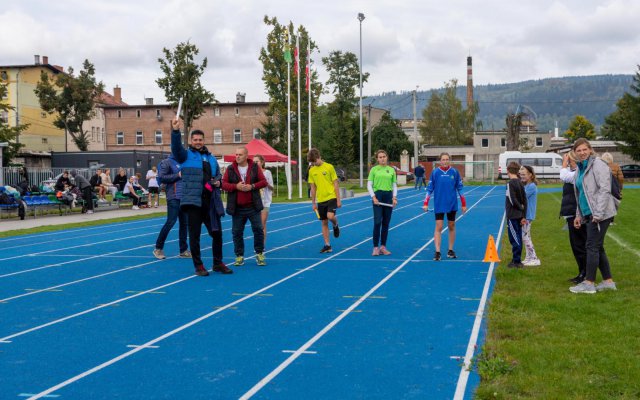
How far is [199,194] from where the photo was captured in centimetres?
1003

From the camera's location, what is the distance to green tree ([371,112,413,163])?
3226 inches

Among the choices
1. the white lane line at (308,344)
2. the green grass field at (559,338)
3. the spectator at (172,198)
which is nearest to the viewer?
the green grass field at (559,338)

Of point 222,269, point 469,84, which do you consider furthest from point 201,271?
point 469,84

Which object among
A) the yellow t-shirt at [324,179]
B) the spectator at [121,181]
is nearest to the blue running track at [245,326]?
the yellow t-shirt at [324,179]

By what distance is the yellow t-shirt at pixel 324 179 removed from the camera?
12.9 m

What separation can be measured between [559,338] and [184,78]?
46.8 meters

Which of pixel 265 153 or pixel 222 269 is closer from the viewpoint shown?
pixel 222 269

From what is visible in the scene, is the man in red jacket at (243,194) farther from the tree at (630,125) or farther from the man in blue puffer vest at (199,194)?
the tree at (630,125)

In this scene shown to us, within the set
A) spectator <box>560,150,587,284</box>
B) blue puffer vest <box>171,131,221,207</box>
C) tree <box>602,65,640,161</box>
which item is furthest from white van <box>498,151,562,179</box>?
blue puffer vest <box>171,131,221,207</box>

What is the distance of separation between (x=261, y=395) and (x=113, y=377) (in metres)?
1.20

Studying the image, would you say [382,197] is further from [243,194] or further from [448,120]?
[448,120]

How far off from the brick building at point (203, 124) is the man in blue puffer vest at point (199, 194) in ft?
228

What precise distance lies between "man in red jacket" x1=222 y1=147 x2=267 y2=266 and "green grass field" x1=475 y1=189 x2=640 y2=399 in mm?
3763

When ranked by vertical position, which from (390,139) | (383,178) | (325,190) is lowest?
(325,190)
